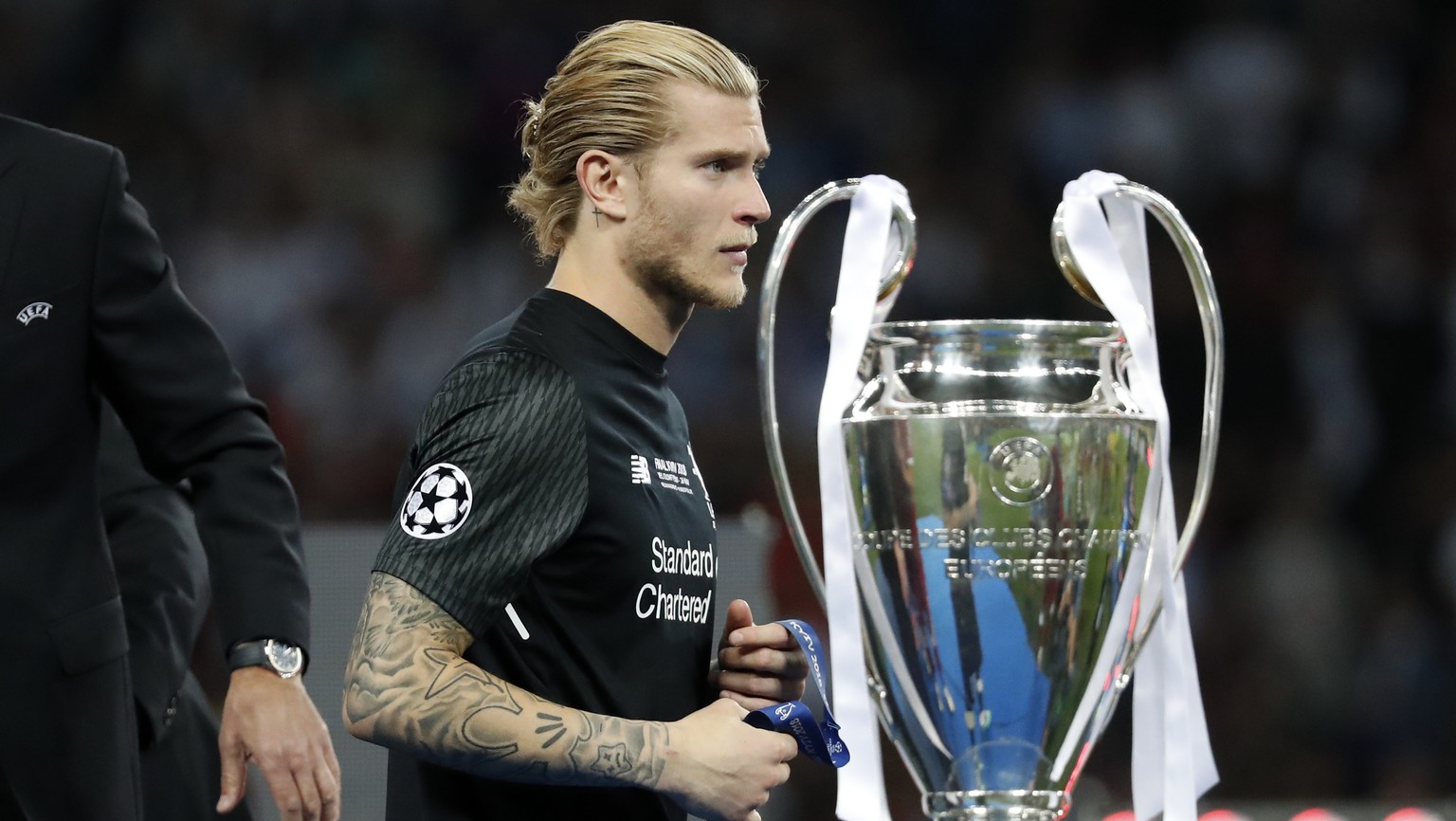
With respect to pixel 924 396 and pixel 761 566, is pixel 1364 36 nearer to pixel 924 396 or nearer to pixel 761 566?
pixel 761 566

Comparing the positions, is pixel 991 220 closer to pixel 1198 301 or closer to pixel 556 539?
pixel 1198 301

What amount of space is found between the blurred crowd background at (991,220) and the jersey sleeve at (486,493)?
3.53 metres

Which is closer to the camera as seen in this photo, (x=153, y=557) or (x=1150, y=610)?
(x=1150, y=610)

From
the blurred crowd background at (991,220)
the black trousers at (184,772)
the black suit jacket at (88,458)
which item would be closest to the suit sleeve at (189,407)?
the black suit jacket at (88,458)

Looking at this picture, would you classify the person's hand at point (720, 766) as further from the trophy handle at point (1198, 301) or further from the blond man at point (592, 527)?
the trophy handle at point (1198, 301)

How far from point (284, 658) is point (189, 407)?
288 mm

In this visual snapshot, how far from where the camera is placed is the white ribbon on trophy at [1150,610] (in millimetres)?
1859

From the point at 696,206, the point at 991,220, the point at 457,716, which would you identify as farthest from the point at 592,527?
the point at 991,220

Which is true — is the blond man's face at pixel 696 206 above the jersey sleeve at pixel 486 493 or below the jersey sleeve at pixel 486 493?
above

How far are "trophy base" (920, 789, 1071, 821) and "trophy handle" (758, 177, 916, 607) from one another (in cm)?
24

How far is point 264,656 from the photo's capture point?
182 centimetres

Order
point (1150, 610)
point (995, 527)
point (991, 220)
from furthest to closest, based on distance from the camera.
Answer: point (991, 220) → point (1150, 610) → point (995, 527)

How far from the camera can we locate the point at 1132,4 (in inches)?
260

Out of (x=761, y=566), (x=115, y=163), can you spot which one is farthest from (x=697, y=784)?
(x=761, y=566)
